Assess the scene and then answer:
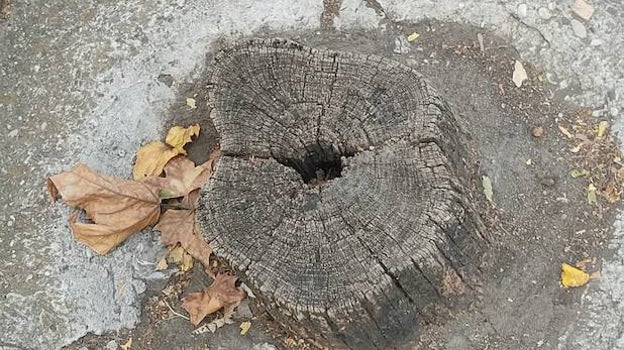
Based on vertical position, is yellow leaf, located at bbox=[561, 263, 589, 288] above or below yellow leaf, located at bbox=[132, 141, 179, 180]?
below

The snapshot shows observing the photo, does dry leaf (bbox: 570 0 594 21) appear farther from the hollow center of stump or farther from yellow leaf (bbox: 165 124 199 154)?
yellow leaf (bbox: 165 124 199 154)

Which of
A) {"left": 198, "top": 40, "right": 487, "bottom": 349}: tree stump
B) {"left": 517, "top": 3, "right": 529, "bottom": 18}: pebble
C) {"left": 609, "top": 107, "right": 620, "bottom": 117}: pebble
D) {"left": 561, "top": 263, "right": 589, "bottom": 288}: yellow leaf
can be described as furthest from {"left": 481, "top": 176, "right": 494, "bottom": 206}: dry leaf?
{"left": 517, "top": 3, "right": 529, "bottom": 18}: pebble

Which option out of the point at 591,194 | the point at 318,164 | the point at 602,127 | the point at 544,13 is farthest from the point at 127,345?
the point at 544,13

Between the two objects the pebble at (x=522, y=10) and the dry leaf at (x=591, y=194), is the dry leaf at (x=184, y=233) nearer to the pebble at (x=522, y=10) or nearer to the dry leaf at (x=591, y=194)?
the dry leaf at (x=591, y=194)

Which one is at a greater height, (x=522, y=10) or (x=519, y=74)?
(x=522, y=10)

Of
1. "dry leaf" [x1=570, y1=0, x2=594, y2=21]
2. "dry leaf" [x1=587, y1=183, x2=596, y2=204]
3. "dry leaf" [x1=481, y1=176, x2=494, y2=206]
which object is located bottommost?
"dry leaf" [x1=587, y1=183, x2=596, y2=204]

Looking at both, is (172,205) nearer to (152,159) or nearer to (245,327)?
(152,159)

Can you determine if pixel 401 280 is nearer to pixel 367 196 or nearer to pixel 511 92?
pixel 367 196
